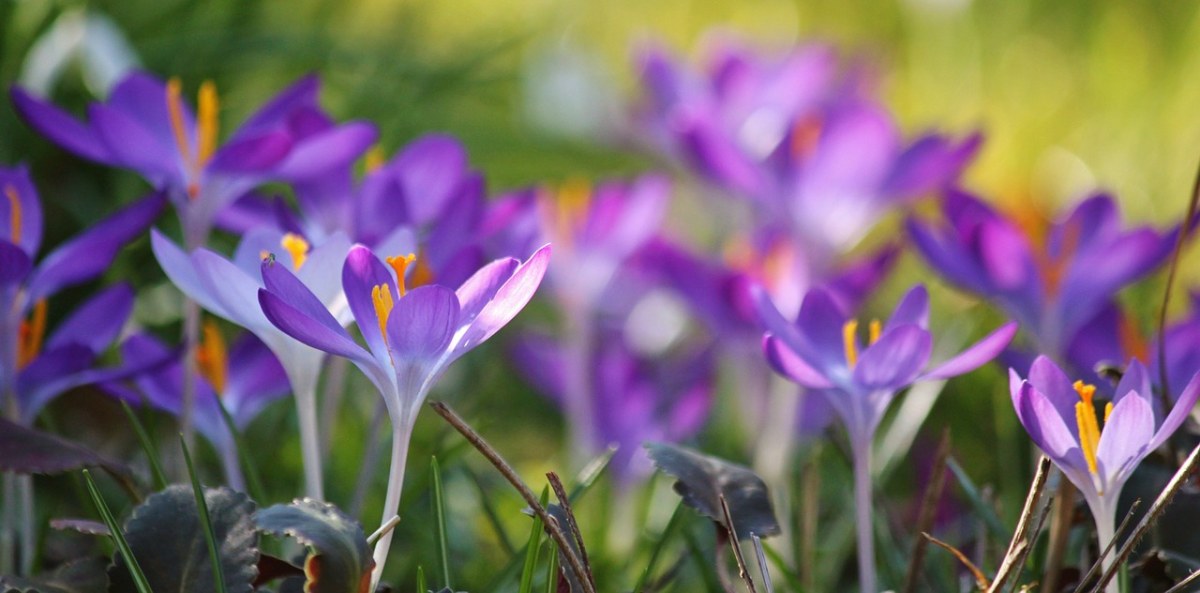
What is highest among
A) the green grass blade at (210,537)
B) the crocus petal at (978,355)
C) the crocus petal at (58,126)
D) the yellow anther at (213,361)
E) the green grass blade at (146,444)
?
the crocus petal at (58,126)

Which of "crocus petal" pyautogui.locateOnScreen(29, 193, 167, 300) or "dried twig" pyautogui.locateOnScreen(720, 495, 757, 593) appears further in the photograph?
"crocus petal" pyautogui.locateOnScreen(29, 193, 167, 300)

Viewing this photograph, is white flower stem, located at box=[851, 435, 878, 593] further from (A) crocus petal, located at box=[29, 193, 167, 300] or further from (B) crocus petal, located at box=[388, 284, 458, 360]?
(A) crocus petal, located at box=[29, 193, 167, 300]

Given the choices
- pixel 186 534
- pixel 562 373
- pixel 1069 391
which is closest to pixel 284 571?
pixel 186 534

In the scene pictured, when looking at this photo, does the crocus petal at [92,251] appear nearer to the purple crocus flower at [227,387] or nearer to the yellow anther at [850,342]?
the purple crocus flower at [227,387]

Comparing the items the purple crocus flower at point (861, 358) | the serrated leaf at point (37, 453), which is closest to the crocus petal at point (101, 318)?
the serrated leaf at point (37, 453)

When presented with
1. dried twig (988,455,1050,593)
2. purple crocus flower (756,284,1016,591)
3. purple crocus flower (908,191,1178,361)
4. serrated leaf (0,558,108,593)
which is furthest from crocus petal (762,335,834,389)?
serrated leaf (0,558,108,593)

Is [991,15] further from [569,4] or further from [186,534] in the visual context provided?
[186,534]

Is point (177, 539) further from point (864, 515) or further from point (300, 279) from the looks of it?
point (864, 515)
